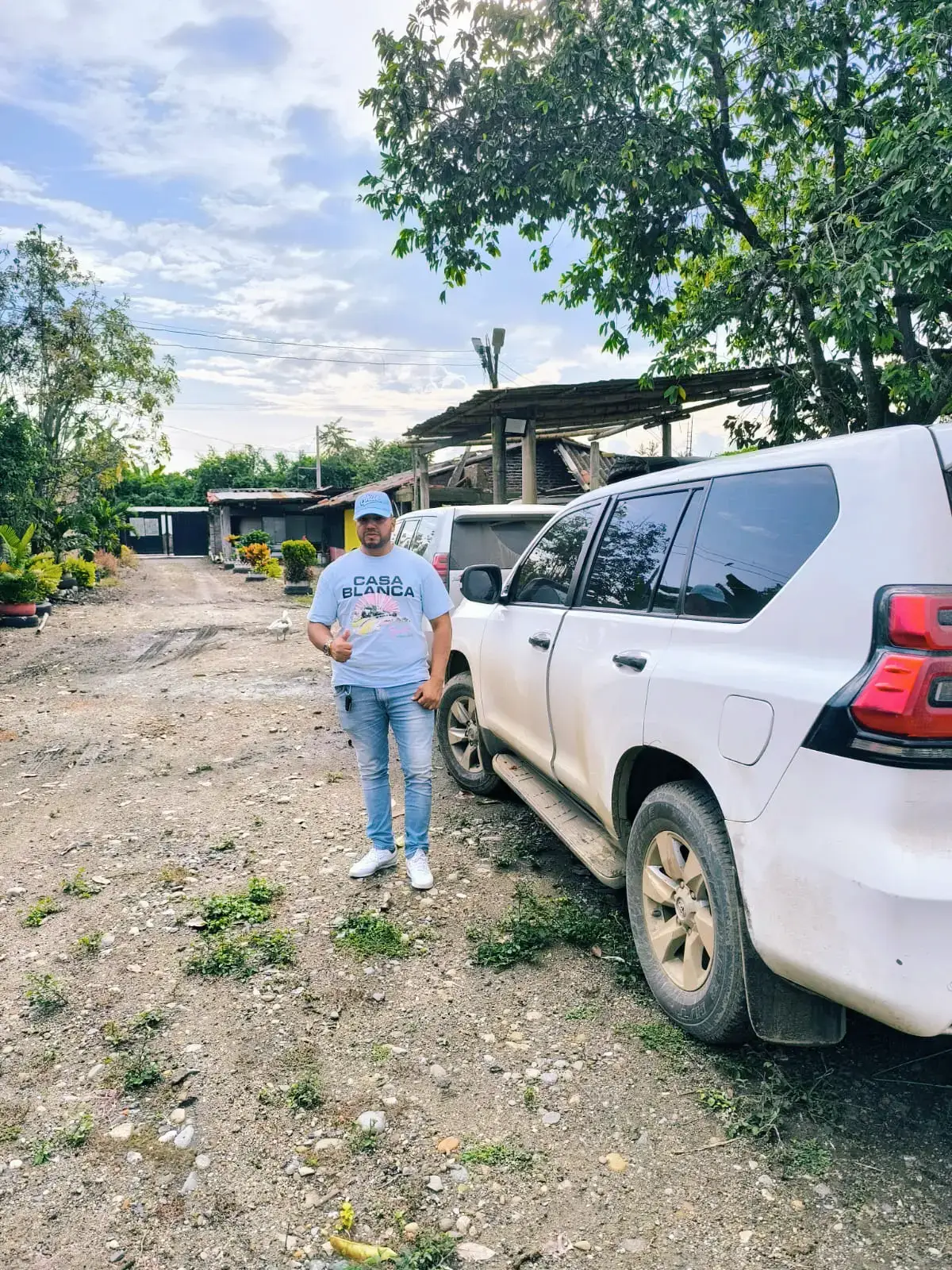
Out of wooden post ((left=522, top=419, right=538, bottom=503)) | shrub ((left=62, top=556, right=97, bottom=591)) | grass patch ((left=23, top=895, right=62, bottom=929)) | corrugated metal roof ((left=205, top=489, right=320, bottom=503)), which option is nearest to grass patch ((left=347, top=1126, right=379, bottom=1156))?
grass patch ((left=23, top=895, right=62, bottom=929))

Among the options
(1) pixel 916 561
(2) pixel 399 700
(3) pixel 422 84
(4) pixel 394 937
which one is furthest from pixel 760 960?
(3) pixel 422 84

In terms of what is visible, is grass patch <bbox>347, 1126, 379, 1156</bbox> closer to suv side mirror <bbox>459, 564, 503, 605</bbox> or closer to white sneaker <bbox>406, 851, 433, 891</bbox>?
white sneaker <bbox>406, 851, 433, 891</bbox>

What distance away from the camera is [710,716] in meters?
2.40

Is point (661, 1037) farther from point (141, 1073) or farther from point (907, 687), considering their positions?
point (141, 1073)

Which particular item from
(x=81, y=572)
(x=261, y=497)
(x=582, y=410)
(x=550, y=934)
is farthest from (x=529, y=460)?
(x=261, y=497)

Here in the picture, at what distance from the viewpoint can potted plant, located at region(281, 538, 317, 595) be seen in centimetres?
2302

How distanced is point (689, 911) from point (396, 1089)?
111 centimetres

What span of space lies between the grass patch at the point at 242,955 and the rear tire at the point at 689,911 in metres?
1.52

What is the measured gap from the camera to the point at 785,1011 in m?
2.26

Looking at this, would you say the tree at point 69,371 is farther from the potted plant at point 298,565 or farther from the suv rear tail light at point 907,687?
the suv rear tail light at point 907,687

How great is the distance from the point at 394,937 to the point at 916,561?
8.61 ft

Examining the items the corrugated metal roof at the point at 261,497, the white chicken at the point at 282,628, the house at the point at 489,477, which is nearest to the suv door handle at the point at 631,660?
the white chicken at the point at 282,628

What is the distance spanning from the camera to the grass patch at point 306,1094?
2523 millimetres

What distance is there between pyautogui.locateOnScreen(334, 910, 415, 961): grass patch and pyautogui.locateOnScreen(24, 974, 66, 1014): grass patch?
1086 mm
